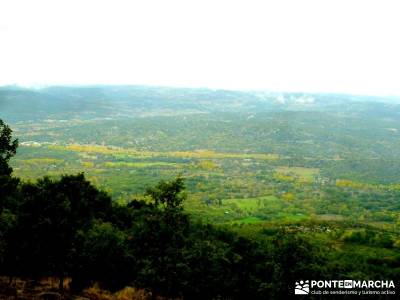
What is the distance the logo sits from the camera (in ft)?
72.2

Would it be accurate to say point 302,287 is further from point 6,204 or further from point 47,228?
point 6,204

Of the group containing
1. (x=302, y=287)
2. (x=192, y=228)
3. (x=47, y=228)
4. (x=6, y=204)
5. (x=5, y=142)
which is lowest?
(x=192, y=228)

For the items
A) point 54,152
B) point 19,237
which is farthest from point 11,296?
point 54,152

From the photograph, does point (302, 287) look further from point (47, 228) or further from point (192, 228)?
point (192, 228)

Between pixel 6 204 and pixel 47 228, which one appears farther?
pixel 6 204

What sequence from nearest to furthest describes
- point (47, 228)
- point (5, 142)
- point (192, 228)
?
point (47, 228) → point (5, 142) → point (192, 228)

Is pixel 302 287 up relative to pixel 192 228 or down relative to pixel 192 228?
up

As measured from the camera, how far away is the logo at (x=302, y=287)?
866 inches

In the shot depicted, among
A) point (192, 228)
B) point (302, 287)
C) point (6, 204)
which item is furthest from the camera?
point (192, 228)

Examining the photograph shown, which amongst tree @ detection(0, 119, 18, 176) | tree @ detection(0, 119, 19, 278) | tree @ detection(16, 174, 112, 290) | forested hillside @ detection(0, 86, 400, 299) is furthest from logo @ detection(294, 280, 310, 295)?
tree @ detection(0, 119, 18, 176)

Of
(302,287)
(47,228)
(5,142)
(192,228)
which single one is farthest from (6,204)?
(302,287)

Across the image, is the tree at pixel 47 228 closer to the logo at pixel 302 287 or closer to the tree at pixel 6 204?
the tree at pixel 6 204

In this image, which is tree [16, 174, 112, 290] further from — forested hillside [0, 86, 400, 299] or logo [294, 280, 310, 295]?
logo [294, 280, 310, 295]

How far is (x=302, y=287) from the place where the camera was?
73.0 feet
